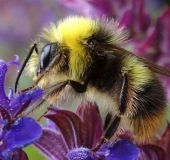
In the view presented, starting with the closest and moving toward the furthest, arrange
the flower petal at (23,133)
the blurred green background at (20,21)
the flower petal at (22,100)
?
the flower petal at (23,133), the flower petal at (22,100), the blurred green background at (20,21)

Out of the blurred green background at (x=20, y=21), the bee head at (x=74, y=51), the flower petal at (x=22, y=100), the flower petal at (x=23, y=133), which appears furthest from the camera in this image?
the blurred green background at (x=20, y=21)

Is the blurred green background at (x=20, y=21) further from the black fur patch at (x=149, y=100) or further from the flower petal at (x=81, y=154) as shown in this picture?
the flower petal at (x=81, y=154)

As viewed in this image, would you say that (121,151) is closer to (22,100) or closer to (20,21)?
(22,100)

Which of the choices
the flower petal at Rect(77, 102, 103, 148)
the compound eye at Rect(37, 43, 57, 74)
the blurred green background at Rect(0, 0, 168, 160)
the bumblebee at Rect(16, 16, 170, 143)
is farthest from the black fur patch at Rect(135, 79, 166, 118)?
the blurred green background at Rect(0, 0, 168, 160)

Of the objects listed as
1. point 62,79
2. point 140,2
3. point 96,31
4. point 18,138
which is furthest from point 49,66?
point 140,2

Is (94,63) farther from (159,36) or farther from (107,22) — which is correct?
(159,36)

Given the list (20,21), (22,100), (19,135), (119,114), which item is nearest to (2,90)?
(22,100)

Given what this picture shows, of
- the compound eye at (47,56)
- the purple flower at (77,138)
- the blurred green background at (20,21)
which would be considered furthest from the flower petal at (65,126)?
the blurred green background at (20,21)
